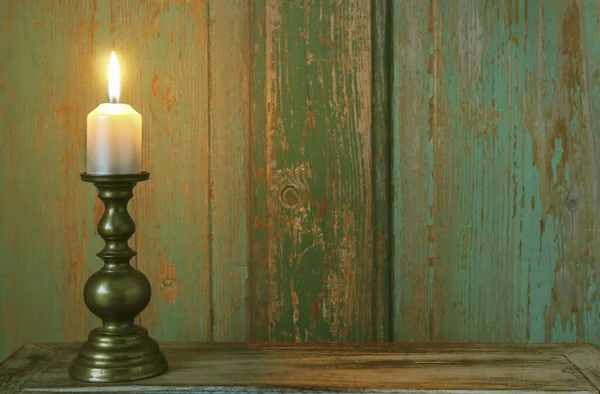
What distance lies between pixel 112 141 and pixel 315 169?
347 mm

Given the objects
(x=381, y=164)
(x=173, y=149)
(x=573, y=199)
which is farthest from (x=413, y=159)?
(x=173, y=149)

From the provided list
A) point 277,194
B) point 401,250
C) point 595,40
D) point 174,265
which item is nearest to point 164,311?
point 174,265

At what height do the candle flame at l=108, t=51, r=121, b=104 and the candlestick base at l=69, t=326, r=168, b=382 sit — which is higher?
the candle flame at l=108, t=51, r=121, b=104

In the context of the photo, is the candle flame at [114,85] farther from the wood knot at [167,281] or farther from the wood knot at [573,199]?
the wood knot at [573,199]

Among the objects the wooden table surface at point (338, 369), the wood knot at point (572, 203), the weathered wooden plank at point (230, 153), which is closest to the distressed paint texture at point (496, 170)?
the wood knot at point (572, 203)

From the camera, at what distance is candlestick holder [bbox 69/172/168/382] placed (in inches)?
34.2

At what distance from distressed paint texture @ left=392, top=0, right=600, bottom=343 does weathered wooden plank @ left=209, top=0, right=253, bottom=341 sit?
220 millimetres

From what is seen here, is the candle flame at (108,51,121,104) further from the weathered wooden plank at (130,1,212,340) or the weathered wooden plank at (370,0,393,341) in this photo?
the weathered wooden plank at (370,0,393,341)

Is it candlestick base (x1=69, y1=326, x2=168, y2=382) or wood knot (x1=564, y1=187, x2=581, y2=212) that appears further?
wood knot (x1=564, y1=187, x2=581, y2=212)

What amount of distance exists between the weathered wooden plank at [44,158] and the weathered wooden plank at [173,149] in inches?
3.1

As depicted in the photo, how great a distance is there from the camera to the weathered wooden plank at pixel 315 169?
1112 mm

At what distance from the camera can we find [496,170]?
112cm

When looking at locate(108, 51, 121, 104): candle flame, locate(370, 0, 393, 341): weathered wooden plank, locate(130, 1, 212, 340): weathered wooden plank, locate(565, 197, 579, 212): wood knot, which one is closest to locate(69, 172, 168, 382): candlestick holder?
locate(108, 51, 121, 104): candle flame

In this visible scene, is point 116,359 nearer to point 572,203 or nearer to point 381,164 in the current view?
point 381,164
